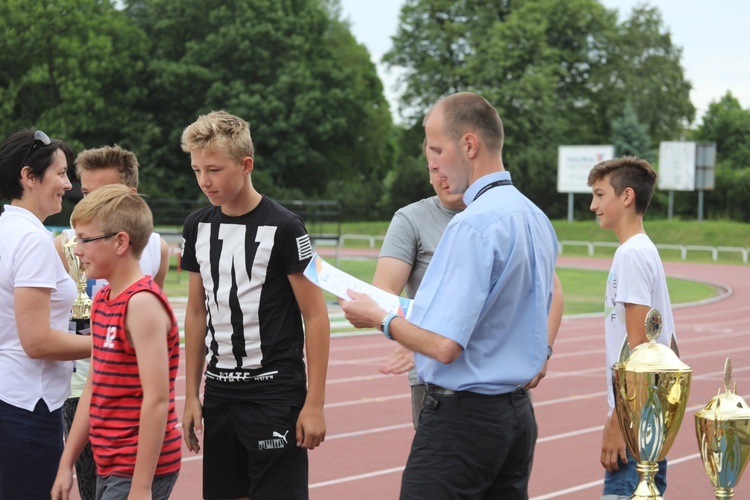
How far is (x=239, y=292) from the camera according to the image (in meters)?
4.05

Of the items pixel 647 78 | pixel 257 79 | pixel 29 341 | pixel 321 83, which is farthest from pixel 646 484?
pixel 647 78

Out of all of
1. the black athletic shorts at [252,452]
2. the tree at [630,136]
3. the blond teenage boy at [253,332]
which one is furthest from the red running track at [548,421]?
the tree at [630,136]

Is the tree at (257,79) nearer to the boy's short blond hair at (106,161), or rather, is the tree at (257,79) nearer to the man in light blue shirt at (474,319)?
the boy's short blond hair at (106,161)

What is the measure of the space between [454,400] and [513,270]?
Answer: 452 millimetres

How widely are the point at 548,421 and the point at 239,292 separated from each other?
20.5ft

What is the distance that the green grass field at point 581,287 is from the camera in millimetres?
22062

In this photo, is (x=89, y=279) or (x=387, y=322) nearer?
(x=387, y=322)

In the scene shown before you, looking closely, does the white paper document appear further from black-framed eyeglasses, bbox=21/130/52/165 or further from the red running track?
the red running track

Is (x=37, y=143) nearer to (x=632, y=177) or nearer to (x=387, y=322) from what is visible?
(x=387, y=322)

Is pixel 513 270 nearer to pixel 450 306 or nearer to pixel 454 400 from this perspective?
pixel 450 306

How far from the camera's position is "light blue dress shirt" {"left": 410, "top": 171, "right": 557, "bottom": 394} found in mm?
3182

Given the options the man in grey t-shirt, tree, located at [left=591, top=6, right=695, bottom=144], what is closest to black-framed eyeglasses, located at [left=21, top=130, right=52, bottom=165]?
the man in grey t-shirt

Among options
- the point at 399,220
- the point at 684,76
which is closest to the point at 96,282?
the point at 399,220

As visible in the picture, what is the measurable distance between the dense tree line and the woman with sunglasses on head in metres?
48.4
